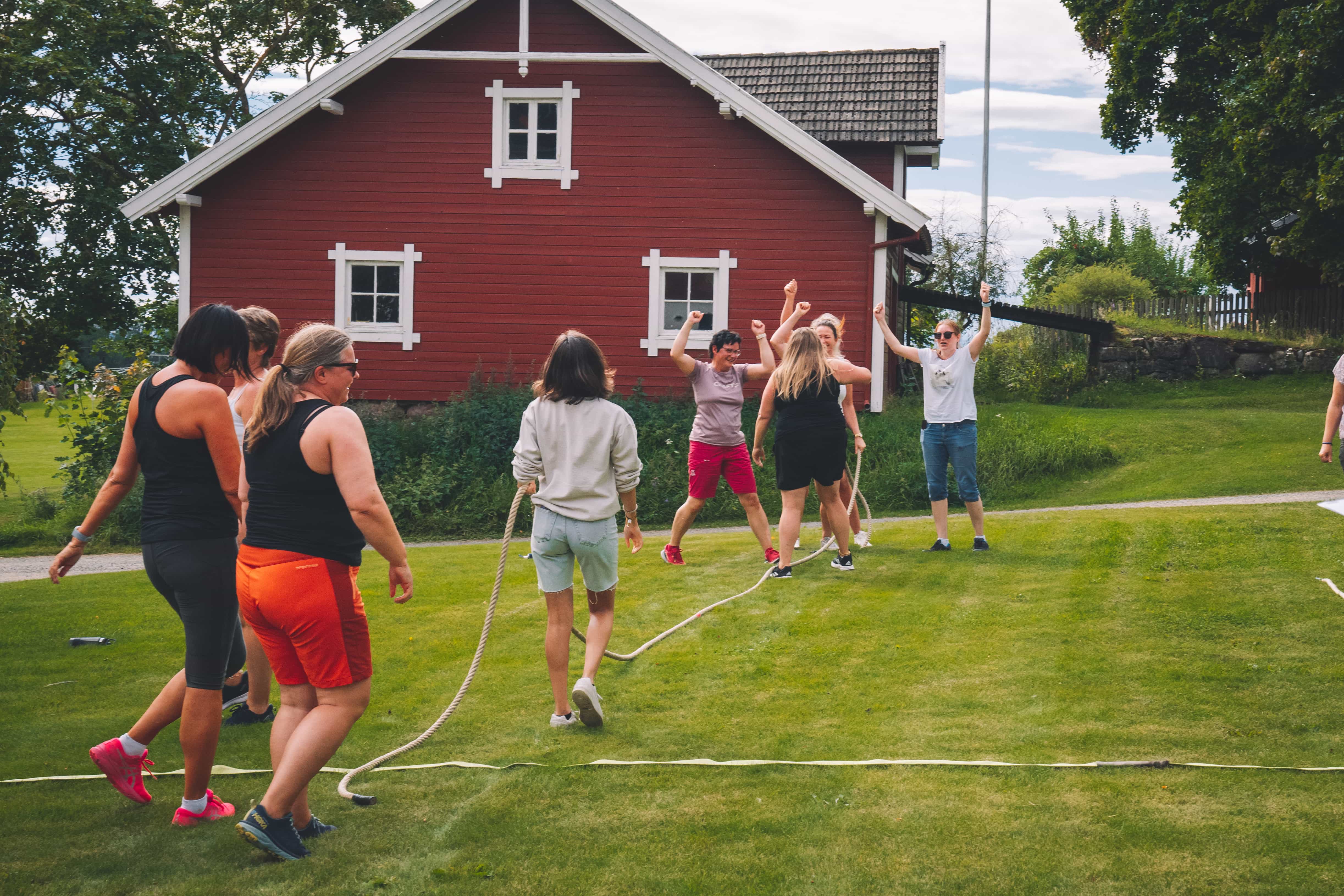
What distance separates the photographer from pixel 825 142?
20.9 meters

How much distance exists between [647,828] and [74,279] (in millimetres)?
25702

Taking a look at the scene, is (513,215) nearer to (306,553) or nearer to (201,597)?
(201,597)

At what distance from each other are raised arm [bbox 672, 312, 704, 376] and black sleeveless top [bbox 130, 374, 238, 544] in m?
3.70

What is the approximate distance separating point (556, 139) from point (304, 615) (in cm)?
1521

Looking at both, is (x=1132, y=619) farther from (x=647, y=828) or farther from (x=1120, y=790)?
(x=647, y=828)

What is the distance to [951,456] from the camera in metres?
9.37

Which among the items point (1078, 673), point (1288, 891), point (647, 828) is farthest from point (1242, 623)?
point (647, 828)

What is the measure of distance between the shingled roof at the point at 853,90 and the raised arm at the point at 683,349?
13.0m

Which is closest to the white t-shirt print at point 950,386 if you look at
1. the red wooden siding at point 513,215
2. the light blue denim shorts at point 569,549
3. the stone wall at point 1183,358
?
the light blue denim shorts at point 569,549

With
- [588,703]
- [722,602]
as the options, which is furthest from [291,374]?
[722,602]

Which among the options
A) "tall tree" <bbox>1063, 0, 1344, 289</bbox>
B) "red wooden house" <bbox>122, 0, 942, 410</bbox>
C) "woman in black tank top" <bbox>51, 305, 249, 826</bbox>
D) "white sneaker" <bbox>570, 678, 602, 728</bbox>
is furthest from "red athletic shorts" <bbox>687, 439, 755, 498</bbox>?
"tall tree" <bbox>1063, 0, 1344, 289</bbox>

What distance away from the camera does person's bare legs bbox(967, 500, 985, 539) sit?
9.35 m

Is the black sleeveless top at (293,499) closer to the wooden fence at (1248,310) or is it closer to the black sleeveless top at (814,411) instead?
the black sleeveless top at (814,411)

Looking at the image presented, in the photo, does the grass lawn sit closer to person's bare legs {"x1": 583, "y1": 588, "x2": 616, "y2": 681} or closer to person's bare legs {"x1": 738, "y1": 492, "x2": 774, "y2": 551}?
person's bare legs {"x1": 583, "y1": 588, "x2": 616, "y2": 681}
